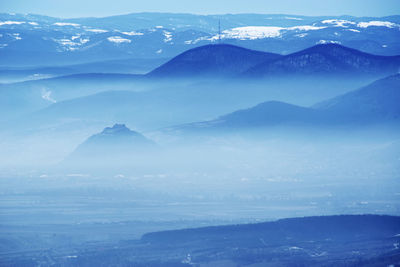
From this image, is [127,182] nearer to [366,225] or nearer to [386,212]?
[386,212]

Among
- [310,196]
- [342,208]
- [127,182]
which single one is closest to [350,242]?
[342,208]

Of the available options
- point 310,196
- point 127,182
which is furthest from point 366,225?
point 127,182

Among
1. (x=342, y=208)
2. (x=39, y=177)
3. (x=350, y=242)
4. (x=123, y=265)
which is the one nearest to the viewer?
(x=123, y=265)

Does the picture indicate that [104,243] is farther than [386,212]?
No

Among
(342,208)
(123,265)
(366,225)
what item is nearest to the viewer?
(123,265)

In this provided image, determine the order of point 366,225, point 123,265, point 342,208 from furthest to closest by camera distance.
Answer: point 342,208, point 366,225, point 123,265

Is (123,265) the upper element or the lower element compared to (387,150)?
lower

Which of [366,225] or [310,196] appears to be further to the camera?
[310,196]

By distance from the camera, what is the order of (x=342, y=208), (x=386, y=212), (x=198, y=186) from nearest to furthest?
(x=386, y=212)
(x=342, y=208)
(x=198, y=186)

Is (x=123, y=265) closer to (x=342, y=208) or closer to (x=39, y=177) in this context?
(x=342, y=208)
